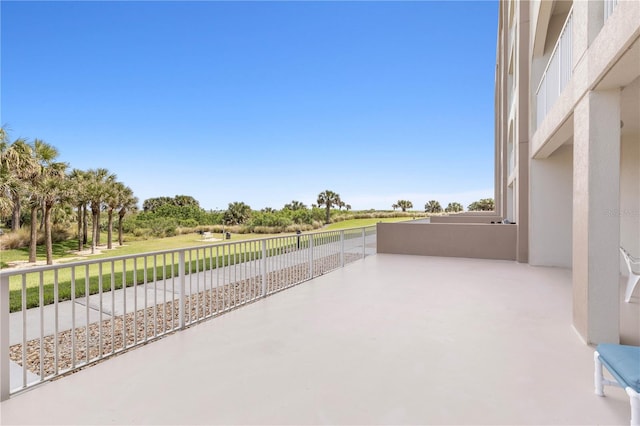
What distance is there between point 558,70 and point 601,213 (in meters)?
2.86

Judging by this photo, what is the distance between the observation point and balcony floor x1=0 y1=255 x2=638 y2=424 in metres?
2.04

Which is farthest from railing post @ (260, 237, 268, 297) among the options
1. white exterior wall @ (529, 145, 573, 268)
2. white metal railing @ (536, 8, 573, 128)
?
white exterior wall @ (529, 145, 573, 268)

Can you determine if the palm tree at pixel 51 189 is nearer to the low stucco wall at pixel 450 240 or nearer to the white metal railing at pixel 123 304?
the white metal railing at pixel 123 304

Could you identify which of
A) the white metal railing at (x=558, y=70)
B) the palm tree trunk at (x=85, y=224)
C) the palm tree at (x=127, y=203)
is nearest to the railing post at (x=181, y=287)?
the white metal railing at (x=558, y=70)

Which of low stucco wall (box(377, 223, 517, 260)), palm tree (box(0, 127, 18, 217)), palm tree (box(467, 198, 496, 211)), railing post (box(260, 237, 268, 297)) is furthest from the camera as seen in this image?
palm tree (box(467, 198, 496, 211))

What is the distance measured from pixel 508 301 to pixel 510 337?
1.57 meters

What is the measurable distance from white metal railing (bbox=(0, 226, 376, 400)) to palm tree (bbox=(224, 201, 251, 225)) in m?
35.9

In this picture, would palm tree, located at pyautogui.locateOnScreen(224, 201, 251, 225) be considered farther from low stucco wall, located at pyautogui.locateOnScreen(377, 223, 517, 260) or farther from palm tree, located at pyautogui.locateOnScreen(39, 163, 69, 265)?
low stucco wall, located at pyautogui.locateOnScreen(377, 223, 517, 260)

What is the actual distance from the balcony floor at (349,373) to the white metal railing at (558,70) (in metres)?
3.14

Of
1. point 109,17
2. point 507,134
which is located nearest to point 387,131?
point 507,134

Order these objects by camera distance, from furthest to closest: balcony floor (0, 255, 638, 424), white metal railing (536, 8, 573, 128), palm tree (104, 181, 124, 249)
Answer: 1. palm tree (104, 181, 124, 249)
2. white metal railing (536, 8, 573, 128)
3. balcony floor (0, 255, 638, 424)

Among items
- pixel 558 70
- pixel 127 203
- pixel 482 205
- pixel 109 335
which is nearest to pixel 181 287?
pixel 109 335

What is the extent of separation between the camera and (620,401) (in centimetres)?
217

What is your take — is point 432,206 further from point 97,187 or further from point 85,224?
point 85,224
